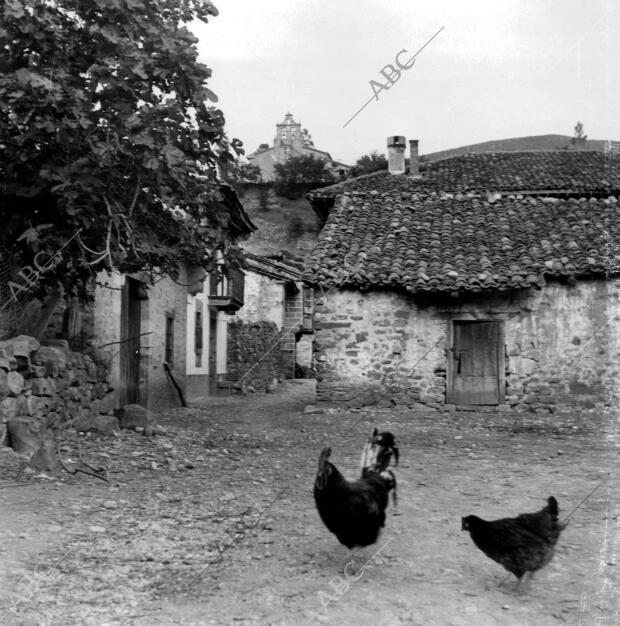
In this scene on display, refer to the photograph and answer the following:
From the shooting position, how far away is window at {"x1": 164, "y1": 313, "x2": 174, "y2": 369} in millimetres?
14891

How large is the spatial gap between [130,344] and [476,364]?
21.4 ft

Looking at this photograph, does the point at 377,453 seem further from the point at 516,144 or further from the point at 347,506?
the point at 516,144

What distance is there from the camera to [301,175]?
3822 cm

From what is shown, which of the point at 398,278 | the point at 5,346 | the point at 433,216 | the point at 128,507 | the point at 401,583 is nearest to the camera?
the point at 401,583

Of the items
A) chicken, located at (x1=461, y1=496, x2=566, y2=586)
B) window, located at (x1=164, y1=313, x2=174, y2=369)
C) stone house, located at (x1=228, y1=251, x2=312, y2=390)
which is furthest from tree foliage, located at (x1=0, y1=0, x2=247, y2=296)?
stone house, located at (x1=228, y1=251, x2=312, y2=390)

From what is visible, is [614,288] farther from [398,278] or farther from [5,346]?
[5,346]

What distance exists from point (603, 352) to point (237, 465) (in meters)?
8.59

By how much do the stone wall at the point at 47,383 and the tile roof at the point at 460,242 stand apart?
197 inches

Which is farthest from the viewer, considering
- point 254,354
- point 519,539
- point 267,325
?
point 267,325

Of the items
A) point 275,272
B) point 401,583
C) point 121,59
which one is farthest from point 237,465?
point 275,272

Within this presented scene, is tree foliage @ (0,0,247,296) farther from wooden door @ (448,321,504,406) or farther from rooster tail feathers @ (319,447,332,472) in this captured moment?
wooden door @ (448,321,504,406)

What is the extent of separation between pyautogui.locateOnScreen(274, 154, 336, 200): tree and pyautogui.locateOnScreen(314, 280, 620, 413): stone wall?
23.9m

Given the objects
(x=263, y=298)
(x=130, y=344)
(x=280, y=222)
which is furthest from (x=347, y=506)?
(x=280, y=222)

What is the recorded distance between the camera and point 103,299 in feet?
37.0
